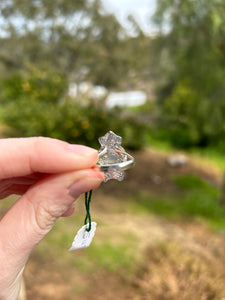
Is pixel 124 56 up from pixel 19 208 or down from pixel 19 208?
up

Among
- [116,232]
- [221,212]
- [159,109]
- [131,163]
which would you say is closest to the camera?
[131,163]

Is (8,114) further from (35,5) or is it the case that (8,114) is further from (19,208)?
(19,208)

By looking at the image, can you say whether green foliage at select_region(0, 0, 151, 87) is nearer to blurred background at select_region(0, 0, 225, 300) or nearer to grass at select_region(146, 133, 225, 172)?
blurred background at select_region(0, 0, 225, 300)

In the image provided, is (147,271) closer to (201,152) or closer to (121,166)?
(121,166)

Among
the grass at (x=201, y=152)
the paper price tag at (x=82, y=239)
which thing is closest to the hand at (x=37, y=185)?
the paper price tag at (x=82, y=239)

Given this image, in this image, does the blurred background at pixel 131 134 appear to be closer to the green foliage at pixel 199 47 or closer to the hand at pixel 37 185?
the green foliage at pixel 199 47

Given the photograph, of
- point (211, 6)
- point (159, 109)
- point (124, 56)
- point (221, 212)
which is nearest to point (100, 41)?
point (124, 56)

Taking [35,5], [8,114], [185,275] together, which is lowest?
[185,275]
